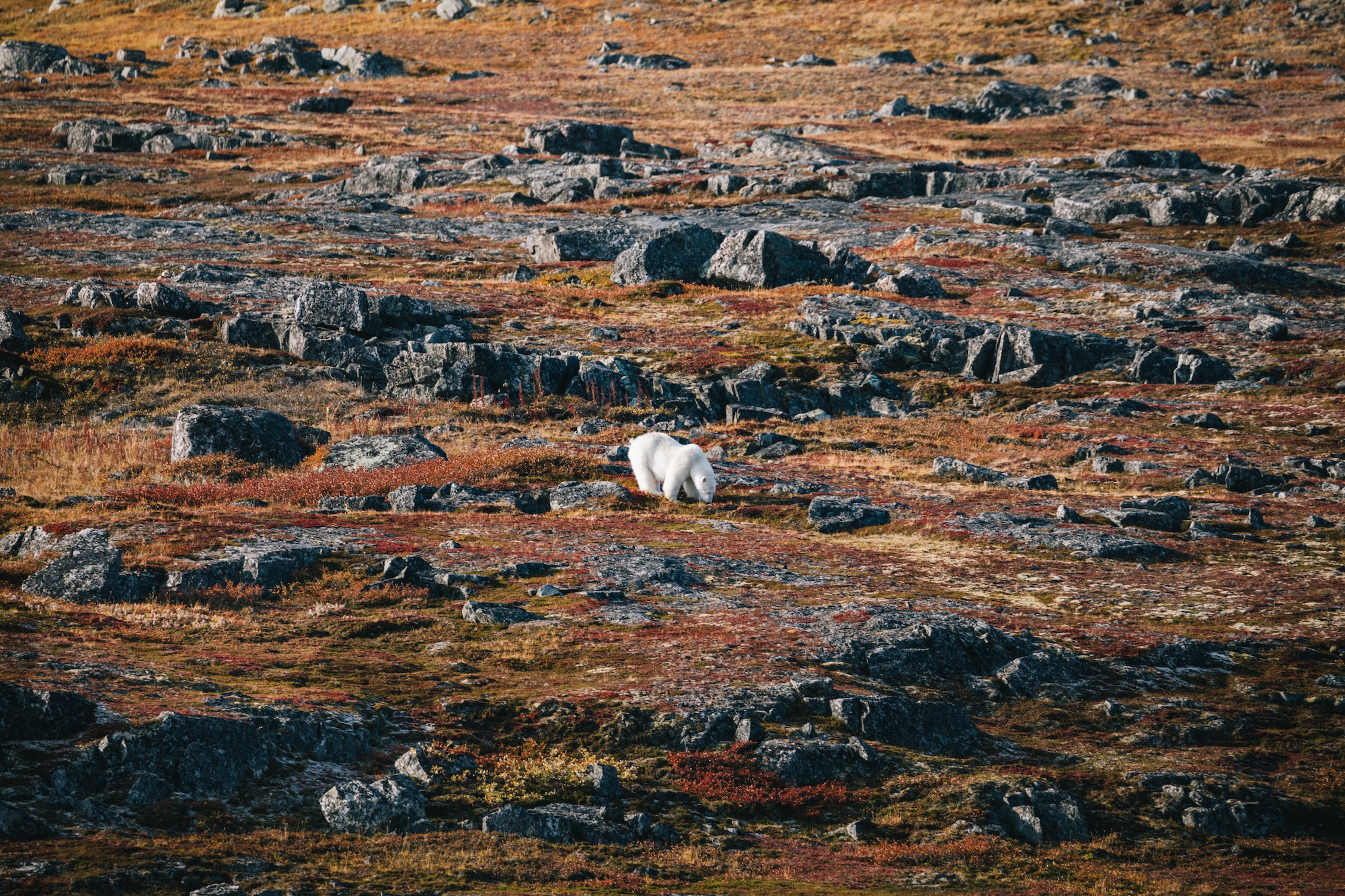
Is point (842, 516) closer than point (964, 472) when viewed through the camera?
Yes

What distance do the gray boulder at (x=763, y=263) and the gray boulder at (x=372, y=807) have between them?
5571 cm

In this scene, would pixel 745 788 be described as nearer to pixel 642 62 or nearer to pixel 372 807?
pixel 372 807

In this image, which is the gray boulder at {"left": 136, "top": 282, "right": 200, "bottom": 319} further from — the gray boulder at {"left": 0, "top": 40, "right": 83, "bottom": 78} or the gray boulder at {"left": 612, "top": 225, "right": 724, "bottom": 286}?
the gray boulder at {"left": 0, "top": 40, "right": 83, "bottom": 78}

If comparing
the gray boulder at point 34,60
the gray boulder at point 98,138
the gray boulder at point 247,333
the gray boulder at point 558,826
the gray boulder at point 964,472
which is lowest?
the gray boulder at point 964,472

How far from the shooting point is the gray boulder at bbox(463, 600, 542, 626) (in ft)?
69.7

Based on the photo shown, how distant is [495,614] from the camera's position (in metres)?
21.3

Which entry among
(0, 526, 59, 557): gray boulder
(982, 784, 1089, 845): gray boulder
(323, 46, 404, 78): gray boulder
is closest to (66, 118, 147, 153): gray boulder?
(323, 46, 404, 78): gray boulder

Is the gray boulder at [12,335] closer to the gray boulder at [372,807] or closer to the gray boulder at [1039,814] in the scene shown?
the gray boulder at [372,807]

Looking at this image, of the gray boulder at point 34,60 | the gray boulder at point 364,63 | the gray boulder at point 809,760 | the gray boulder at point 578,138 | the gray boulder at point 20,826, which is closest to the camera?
the gray boulder at point 20,826

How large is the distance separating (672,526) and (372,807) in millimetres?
16701

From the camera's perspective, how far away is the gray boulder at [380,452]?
1374 inches

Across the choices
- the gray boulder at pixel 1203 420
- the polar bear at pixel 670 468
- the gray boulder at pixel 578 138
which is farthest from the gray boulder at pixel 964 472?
the gray boulder at pixel 578 138

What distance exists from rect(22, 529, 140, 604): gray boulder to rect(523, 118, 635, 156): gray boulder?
9116 cm

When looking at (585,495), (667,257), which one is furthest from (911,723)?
(667,257)
